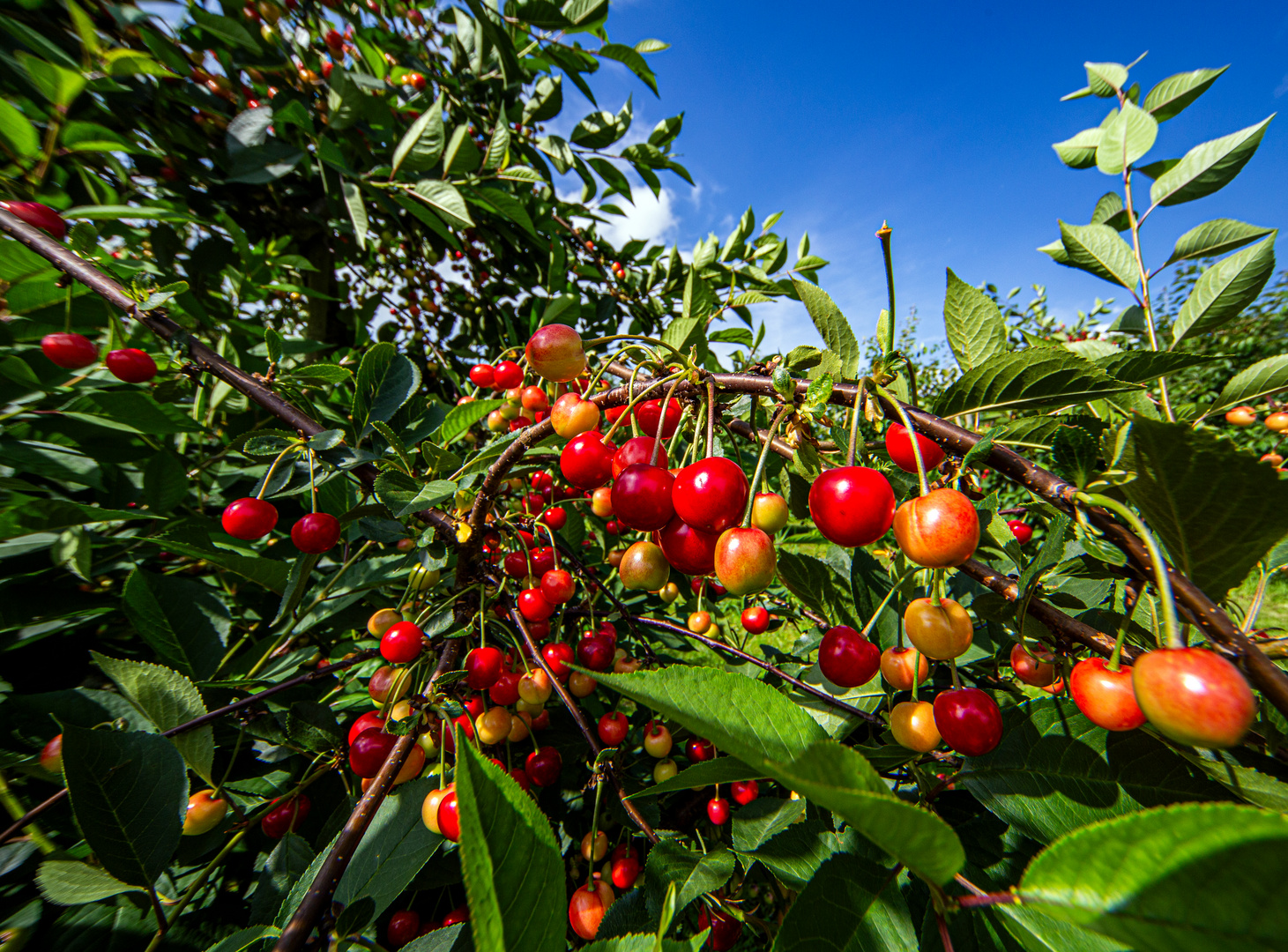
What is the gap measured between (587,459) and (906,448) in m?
0.52

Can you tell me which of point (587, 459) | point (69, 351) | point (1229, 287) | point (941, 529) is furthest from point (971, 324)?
point (69, 351)

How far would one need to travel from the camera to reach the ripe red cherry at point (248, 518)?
0.97 m

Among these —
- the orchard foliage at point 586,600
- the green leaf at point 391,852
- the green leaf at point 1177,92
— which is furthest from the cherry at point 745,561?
the green leaf at point 1177,92

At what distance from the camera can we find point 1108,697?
1.69 feet

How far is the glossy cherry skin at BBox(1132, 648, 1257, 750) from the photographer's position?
15.1 inches

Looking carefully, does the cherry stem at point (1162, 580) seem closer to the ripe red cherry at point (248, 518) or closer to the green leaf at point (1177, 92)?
the ripe red cherry at point (248, 518)

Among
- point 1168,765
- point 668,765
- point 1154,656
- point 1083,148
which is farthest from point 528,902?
point 1083,148

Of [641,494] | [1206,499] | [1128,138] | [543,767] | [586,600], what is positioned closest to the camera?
[1206,499]

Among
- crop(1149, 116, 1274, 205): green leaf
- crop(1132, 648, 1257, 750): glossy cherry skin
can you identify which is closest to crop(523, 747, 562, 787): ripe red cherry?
crop(1132, 648, 1257, 750): glossy cherry skin

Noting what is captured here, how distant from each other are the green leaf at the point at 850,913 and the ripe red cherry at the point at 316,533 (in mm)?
1010

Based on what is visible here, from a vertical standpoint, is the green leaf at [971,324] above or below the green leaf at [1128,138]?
below

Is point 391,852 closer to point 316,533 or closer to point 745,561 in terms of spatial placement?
point 316,533

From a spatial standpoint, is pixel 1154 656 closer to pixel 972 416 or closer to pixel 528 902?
pixel 972 416

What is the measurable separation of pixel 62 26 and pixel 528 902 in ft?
10.1
